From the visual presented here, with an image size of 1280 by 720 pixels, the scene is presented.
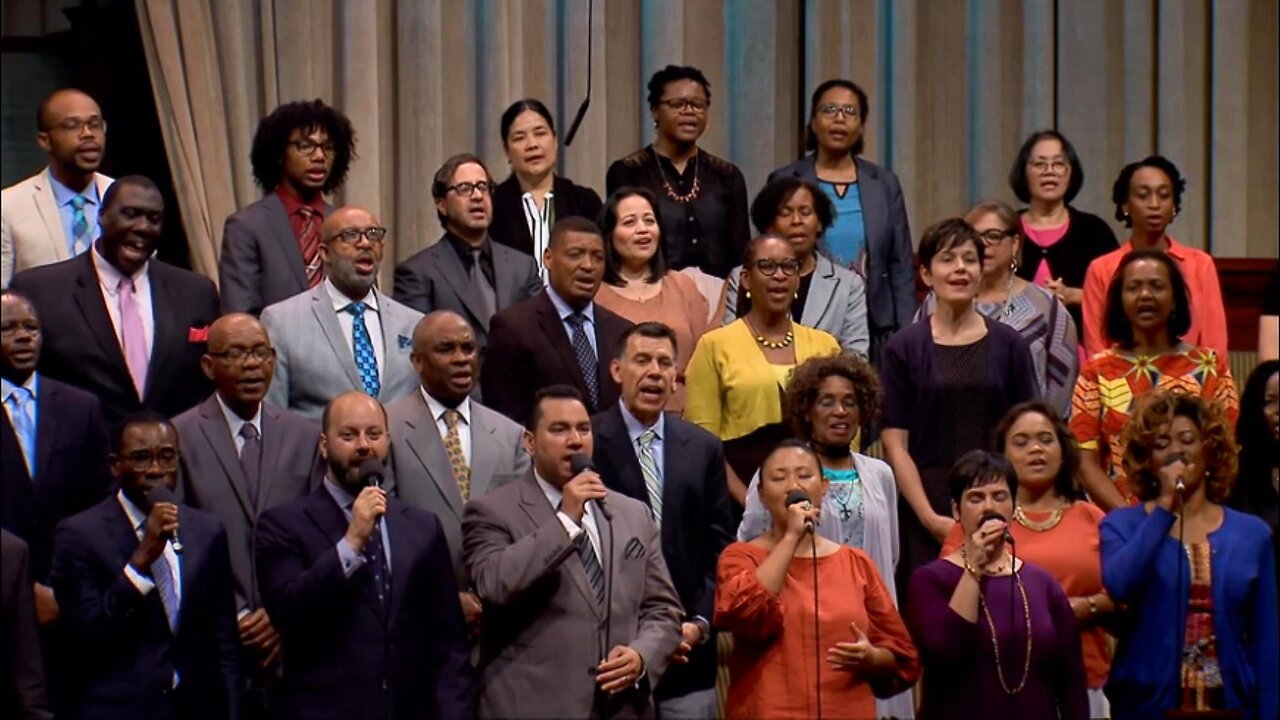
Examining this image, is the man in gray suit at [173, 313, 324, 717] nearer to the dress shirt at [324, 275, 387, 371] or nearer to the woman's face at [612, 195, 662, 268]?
the dress shirt at [324, 275, 387, 371]

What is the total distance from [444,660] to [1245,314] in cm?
356

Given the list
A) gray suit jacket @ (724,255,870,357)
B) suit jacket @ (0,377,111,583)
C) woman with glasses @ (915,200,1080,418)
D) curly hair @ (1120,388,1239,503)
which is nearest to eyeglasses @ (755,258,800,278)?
gray suit jacket @ (724,255,870,357)

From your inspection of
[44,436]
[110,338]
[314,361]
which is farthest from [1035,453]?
[44,436]

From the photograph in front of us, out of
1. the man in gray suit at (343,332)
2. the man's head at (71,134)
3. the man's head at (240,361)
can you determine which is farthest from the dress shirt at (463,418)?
the man's head at (71,134)

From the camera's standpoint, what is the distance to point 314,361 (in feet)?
21.2

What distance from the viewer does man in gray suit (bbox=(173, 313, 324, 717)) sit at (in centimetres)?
603

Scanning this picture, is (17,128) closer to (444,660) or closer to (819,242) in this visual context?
(819,242)

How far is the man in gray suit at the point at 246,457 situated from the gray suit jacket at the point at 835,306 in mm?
1540

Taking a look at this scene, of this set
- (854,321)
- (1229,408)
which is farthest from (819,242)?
(1229,408)

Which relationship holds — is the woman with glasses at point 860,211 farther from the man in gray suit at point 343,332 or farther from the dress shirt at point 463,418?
the dress shirt at point 463,418

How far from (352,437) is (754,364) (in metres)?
1.35

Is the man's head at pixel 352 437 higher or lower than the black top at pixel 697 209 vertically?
lower

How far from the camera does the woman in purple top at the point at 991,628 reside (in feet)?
19.6

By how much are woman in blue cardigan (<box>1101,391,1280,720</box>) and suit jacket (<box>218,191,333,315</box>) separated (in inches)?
89.1
